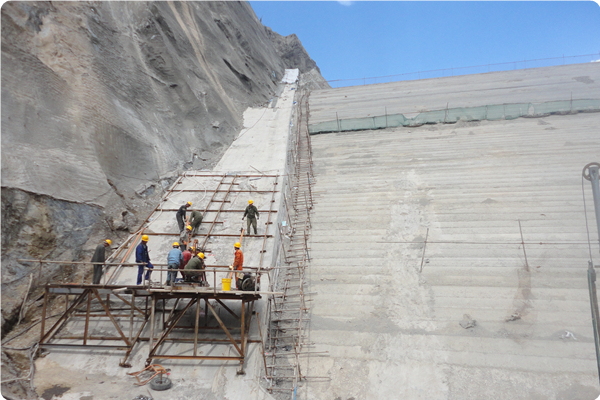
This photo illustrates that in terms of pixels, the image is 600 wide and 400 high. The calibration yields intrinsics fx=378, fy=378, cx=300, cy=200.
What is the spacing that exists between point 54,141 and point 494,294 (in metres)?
13.2

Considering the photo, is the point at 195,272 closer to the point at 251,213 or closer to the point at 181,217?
the point at 251,213

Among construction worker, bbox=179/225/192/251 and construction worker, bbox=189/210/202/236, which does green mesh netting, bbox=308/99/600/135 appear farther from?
construction worker, bbox=179/225/192/251

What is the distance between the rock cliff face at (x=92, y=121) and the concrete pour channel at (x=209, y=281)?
1.17m

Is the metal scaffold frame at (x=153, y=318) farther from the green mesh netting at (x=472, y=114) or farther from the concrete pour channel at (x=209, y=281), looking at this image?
the green mesh netting at (x=472, y=114)

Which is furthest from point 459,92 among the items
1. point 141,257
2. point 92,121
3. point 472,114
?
point 141,257

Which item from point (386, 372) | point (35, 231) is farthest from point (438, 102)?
point (35, 231)

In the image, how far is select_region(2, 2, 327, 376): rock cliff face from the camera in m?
9.85

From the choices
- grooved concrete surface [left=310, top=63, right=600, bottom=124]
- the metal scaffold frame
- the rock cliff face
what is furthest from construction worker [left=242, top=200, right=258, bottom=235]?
grooved concrete surface [left=310, top=63, right=600, bottom=124]

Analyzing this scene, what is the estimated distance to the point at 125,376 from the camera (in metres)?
8.20

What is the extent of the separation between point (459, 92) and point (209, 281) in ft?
80.3

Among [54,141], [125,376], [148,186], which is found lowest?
[125,376]

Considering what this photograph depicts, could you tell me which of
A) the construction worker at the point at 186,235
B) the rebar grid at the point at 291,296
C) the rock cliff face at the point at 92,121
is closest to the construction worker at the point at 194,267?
Answer: the rebar grid at the point at 291,296

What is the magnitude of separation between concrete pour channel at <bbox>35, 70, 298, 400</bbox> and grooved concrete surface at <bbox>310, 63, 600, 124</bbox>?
31.0 ft

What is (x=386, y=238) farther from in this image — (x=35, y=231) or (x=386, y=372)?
(x=35, y=231)
